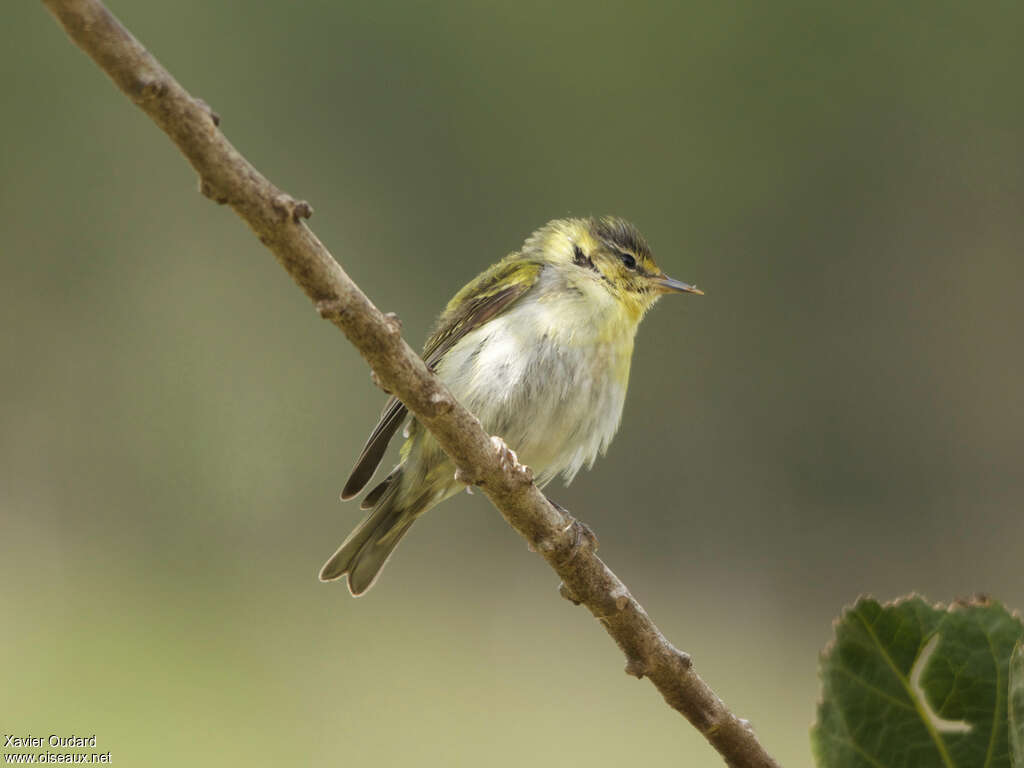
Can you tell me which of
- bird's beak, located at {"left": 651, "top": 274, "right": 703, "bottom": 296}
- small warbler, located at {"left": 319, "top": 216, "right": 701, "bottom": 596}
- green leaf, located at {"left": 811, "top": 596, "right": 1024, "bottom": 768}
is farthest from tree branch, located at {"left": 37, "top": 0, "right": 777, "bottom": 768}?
bird's beak, located at {"left": 651, "top": 274, "right": 703, "bottom": 296}

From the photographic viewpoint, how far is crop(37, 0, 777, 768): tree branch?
3.49 feet

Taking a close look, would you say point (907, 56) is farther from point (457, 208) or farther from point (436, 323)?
point (436, 323)

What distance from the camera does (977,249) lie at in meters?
7.71

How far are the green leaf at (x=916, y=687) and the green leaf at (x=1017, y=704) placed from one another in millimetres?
40

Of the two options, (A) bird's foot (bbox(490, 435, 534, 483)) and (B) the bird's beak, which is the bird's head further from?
(A) bird's foot (bbox(490, 435, 534, 483))

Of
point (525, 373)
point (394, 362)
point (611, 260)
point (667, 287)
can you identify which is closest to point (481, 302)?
point (525, 373)

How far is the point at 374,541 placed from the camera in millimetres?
2723

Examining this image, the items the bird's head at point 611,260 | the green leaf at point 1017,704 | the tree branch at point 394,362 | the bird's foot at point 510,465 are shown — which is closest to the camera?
the green leaf at point 1017,704

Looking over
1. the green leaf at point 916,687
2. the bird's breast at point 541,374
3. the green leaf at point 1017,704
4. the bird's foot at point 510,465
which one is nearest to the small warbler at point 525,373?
the bird's breast at point 541,374

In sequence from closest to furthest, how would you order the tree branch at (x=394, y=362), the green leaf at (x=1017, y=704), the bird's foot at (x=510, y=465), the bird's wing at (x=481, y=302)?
the green leaf at (x=1017, y=704)
the tree branch at (x=394, y=362)
the bird's foot at (x=510, y=465)
the bird's wing at (x=481, y=302)

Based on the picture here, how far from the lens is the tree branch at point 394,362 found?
3.49 ft

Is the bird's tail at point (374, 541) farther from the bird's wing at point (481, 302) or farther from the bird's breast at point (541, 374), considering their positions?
the bird's breast at point (541, 374)

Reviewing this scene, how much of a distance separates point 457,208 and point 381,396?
4.37 feet

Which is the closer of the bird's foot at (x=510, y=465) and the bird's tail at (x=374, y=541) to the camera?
the bird's foot at (x=510, y=465)
